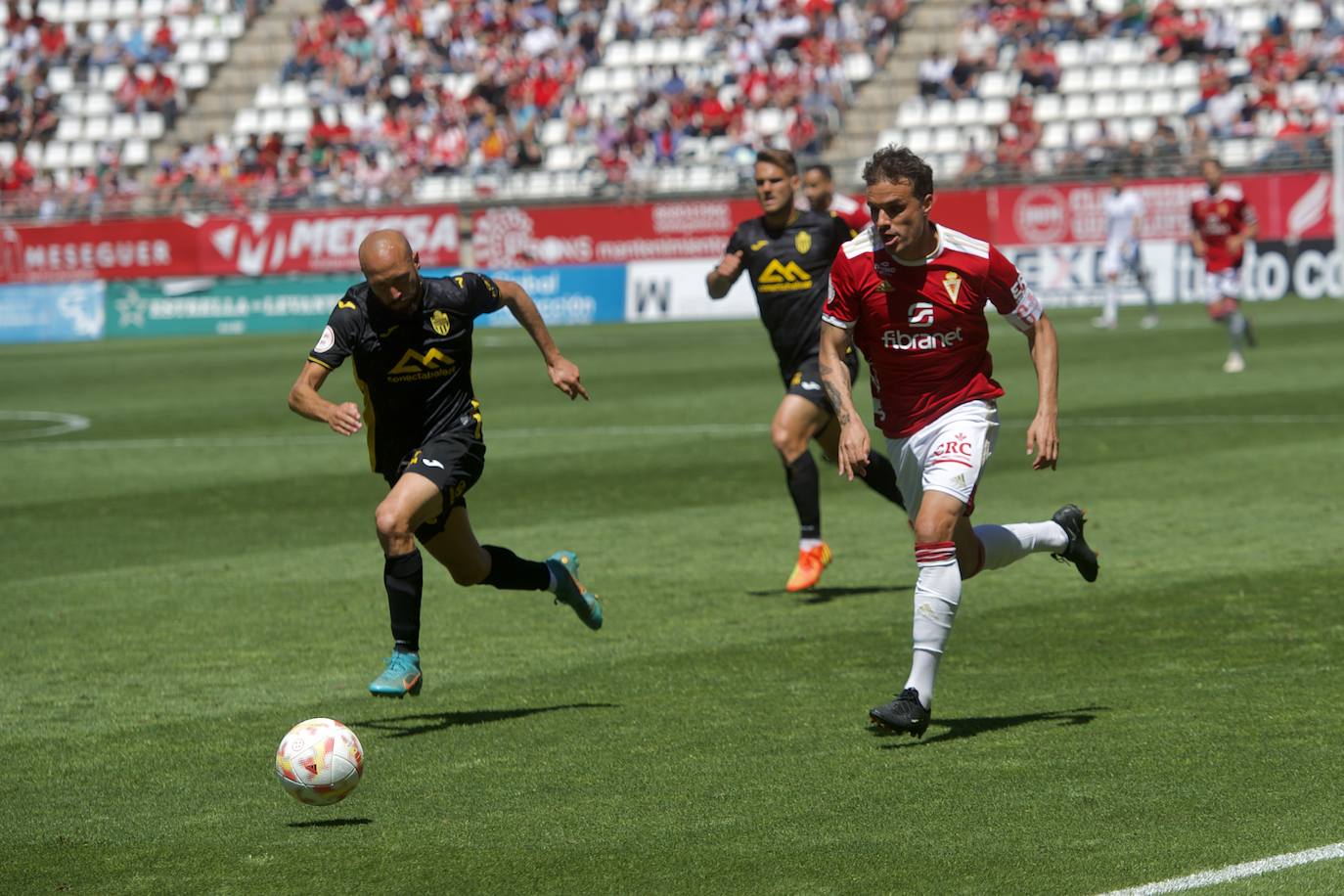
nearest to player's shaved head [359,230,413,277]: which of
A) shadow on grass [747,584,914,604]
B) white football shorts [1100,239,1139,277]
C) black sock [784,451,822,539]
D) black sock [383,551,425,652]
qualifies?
black sock [383,551,425,652]

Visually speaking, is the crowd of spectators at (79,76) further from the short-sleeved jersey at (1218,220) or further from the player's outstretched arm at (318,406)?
the player's outstretched arm at (318,406)

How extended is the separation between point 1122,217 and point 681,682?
79.4 feet

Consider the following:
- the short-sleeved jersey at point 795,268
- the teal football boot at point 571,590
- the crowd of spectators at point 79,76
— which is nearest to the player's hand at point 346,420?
the teal football boot at point 571,590

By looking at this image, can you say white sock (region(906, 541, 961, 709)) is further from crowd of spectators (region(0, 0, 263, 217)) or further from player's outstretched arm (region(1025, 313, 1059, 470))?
crowd of spectators (region(0, 0, 263, 217))

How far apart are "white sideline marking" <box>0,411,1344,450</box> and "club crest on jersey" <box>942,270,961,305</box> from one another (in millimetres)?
10781

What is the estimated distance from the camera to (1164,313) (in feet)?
107

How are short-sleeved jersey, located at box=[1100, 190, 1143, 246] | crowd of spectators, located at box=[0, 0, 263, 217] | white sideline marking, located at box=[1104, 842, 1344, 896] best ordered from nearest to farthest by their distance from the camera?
1. white sideline marking, located at box=[1104, 842, 1344, 896]
2. short-sleeved jersey, located at box=[1100, 190, 1143, 246]
3. crowd of spectators, located at box=[0, 0, 263, 217]

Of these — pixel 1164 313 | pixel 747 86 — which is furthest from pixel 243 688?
pixel 747 86

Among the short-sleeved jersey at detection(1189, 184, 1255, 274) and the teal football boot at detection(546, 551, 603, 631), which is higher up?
the short-sleeved jersey at detection(1189, 184, 1255, 274)

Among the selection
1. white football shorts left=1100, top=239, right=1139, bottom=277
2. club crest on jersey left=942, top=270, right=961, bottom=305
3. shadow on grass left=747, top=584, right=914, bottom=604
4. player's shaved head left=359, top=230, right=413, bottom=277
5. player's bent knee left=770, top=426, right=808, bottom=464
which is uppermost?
player's shaved head left=359, top=230, right=413, bottom=277

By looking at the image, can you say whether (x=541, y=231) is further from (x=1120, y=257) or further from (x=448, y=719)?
(x=448, y=719)

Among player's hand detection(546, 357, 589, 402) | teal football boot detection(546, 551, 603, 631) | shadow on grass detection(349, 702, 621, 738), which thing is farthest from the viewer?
teal football boot detection(546, 551, 603, 631)

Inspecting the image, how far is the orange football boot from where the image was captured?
10727 millimetres

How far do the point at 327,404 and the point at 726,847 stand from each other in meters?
2.75
